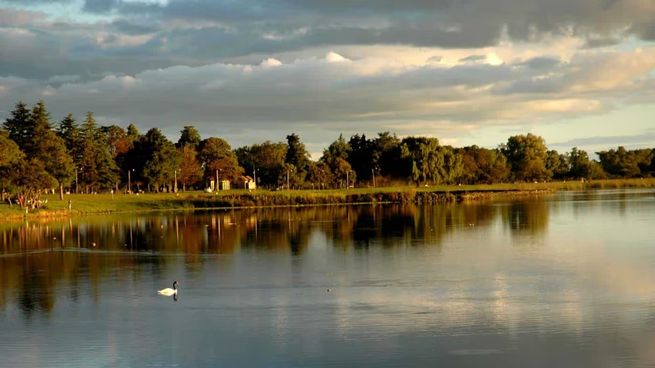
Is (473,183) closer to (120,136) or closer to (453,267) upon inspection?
(120,136)

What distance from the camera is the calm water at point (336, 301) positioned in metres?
23.4

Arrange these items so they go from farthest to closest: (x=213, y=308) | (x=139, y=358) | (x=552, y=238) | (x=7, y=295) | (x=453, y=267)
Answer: (x=552, y=238)
(x=453, y=267)
(x=7, y=295)
(x=213, y=308)
(x=139, y=358)

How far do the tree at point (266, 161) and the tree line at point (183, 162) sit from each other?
0.22 m

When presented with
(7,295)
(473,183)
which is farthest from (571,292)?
(473,183)

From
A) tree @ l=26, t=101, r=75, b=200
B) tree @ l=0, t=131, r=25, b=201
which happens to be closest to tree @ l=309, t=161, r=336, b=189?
tree @ l=26, t=101, r=75, b=200

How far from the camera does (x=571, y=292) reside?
3247 centimetres

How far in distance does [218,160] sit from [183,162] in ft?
35.7

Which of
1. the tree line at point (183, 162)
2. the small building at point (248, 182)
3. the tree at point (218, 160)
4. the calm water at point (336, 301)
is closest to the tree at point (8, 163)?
the tree line at point (183, 162)

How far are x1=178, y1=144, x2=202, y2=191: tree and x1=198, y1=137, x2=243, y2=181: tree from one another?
17.0 feet

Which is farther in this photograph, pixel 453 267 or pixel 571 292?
pixel 453 267

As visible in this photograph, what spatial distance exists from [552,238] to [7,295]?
3547 cm

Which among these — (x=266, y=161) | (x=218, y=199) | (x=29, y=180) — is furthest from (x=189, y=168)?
(x=29, y=180)

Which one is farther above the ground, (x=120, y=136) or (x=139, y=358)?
(x=120, y=136)

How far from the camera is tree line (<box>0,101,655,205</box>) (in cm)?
10544
